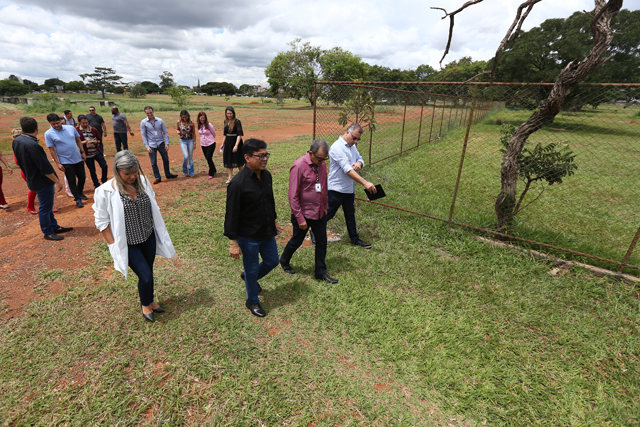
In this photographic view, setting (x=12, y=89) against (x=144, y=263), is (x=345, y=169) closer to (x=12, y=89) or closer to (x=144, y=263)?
(x=144, y=263)

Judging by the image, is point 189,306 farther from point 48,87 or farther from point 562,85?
point 48,87

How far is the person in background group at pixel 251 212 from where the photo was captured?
106 inches

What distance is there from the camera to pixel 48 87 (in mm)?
94750

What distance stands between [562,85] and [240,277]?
458 centimetres

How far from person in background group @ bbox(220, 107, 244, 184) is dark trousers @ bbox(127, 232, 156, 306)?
3.89 metres

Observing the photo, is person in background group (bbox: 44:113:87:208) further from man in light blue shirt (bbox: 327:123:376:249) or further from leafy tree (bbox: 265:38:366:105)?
leafy tree (bbox: 265:38:366:105)

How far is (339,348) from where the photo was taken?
2.85 m

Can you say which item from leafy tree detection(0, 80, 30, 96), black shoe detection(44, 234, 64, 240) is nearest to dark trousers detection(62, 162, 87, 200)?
black shoe detection(44, 234, 64, 240)

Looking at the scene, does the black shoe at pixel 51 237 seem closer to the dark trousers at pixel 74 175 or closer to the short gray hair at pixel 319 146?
the dark trousers at pixel 74 175

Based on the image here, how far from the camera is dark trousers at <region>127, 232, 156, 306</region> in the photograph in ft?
9.16

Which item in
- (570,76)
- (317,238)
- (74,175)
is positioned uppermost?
(570,76)

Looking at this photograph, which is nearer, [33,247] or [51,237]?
[33,247]

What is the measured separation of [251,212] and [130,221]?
41.5 inches

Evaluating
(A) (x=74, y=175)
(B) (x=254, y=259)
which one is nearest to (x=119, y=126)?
(A) (x=74, y=175)
